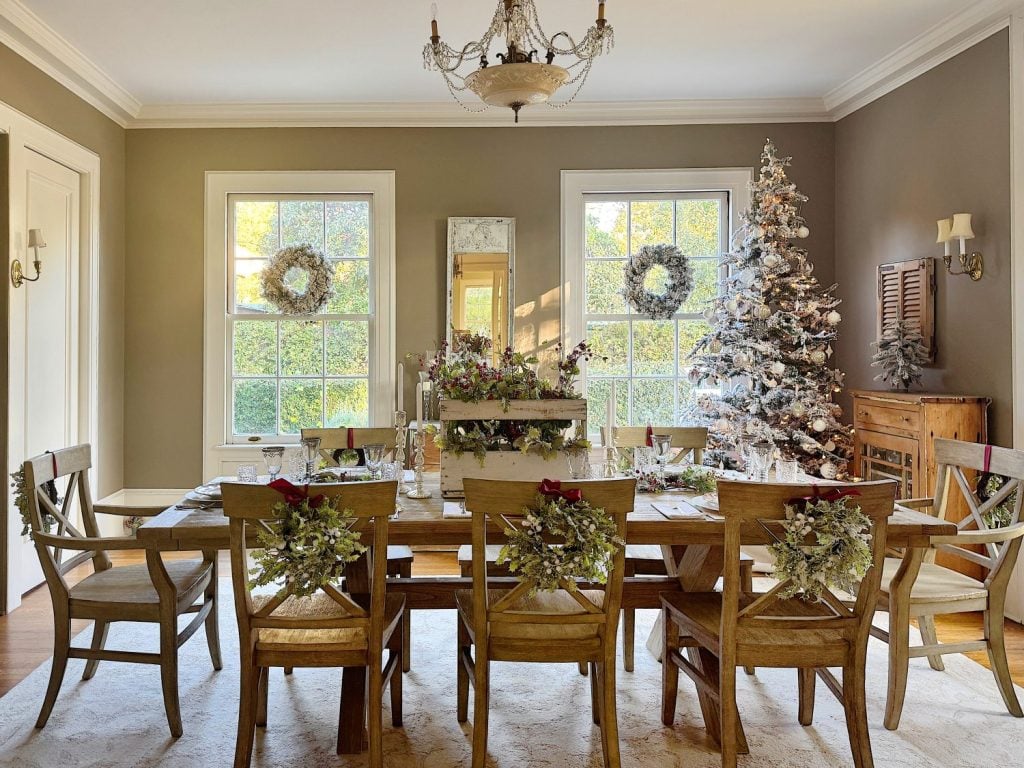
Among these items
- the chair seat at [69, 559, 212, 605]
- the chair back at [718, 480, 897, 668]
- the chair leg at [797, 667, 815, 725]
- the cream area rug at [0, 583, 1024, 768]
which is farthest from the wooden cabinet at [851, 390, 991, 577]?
the chair seat at [69, 559, 212, 605]

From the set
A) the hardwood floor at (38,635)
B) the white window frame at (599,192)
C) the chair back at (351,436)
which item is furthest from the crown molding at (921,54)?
the chair back at (351,436)

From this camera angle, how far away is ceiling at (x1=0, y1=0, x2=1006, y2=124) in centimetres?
367

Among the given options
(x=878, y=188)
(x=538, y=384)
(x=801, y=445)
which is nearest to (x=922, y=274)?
(x=878, y=188)

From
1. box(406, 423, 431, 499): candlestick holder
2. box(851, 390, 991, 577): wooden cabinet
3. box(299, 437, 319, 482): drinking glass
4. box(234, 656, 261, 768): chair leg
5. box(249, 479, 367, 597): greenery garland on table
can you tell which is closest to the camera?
box(249, 479, 367, 597): greenery garland on table

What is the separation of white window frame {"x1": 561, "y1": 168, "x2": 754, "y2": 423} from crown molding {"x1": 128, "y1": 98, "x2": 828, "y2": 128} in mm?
368

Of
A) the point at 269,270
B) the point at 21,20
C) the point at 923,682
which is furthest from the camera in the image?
the point at 269,270

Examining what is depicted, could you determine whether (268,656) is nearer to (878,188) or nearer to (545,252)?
(545,252)

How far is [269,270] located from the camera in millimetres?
5082

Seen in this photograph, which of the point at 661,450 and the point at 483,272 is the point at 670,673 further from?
the point at 483,272

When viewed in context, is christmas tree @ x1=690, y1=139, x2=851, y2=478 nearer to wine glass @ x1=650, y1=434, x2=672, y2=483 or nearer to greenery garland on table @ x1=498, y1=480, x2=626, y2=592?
wine glass @ x1=650, y1=434, x2=672, y2=483

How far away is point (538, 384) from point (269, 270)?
10.3ft

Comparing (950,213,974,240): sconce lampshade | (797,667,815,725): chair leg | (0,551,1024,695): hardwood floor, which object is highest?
(950,213,974,240): sconce lampshade

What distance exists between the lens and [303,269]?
5.10m

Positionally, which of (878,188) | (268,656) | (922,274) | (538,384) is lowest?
(268,656)
